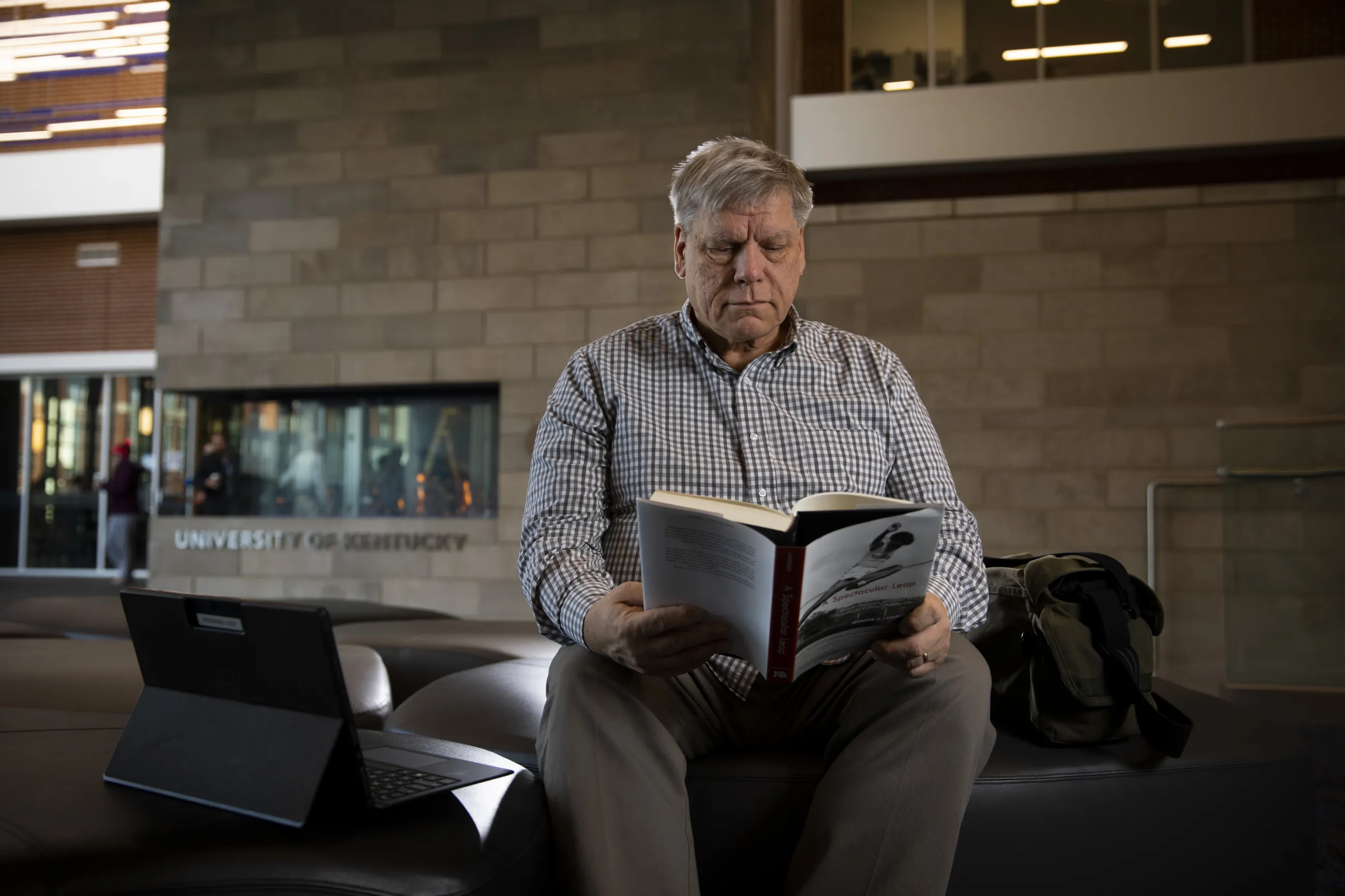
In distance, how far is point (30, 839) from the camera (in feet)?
3.09

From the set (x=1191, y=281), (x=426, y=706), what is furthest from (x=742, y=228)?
(x=1191, y=281)

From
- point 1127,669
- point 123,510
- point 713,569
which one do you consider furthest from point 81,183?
point 1127,669

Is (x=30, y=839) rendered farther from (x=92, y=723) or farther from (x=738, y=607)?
(x=738, y=607)

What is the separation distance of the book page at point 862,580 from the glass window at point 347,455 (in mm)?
5017

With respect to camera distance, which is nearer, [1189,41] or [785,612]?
[785,612]

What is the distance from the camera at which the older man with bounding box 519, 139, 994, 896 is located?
1272 mm

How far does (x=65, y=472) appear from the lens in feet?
35.3

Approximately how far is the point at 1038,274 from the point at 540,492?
502 cm

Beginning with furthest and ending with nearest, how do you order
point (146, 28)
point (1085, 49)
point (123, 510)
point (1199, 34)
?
point (146, 28) < point (123, 510) < point (1085, 49) < point (1199, 34)

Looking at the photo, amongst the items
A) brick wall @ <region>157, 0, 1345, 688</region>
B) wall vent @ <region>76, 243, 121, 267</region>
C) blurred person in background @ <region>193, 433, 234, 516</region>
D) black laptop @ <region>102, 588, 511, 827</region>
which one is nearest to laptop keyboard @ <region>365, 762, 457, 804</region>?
black laptop @ <region>102, 588, 511, 827</region>

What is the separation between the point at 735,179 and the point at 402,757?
1055mm

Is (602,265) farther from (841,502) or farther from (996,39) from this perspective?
(841,502)

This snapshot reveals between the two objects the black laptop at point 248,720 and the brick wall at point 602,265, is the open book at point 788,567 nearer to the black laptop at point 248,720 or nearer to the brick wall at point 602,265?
the black laptop at point 248,720

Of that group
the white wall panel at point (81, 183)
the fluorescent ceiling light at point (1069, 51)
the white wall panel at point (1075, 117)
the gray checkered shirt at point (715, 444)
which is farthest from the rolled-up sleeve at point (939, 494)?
the white wall panel at point (81, 183)
